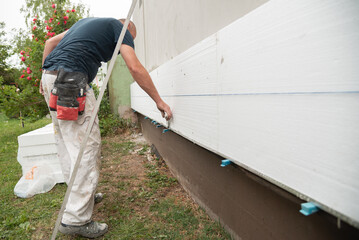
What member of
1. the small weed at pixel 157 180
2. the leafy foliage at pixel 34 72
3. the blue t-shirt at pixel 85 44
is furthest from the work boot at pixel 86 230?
the leafy foliage at pixel 34 72

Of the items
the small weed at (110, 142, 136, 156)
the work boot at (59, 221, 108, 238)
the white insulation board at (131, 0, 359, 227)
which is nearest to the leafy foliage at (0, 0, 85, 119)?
the small weed at (110, 142, 136, 156)

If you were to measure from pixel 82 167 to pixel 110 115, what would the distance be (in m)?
4.75

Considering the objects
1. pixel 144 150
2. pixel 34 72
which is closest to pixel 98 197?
pixel 144 150

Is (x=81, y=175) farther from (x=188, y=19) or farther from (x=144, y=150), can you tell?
(x=144, y=150)

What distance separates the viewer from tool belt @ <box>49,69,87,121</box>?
5.84 feet

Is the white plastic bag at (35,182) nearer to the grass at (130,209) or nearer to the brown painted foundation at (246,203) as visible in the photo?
the grass at (130,209)

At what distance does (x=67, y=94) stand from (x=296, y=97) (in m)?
1.61

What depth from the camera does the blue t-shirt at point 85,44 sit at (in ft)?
6.08

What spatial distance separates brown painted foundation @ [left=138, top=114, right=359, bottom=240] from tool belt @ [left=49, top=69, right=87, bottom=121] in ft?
3.73

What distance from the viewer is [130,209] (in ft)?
7.77

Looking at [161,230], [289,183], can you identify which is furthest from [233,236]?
[289,183]

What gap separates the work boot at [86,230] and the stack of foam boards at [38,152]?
4.26 feet

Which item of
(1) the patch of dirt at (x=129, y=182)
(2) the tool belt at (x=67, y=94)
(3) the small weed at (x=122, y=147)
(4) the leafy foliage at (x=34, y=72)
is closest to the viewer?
(2) the tool belt at (x=67, y=94)

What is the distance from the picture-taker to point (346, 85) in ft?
2.20
